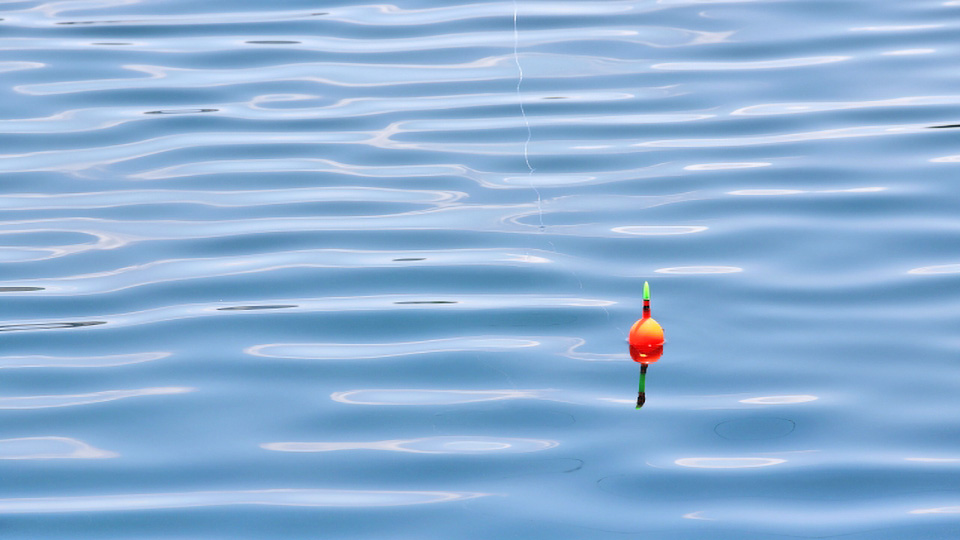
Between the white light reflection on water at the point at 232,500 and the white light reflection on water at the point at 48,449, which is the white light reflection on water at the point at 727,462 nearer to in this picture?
the white light reflection on water at the point at 232,500

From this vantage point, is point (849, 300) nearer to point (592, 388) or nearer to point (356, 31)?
point (592, 388)

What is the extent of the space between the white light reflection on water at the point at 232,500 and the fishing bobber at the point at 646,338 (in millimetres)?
704

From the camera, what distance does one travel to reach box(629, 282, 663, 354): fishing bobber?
2.98 meters

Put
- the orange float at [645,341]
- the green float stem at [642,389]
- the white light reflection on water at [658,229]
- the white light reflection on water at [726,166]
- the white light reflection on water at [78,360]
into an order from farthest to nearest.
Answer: the white light reflection on water at [726,166]
the white light reflection on water at [658,229]
the white light reflection on water at [78,360]
the orange float at [645,341]
the green float stem at [642,389]

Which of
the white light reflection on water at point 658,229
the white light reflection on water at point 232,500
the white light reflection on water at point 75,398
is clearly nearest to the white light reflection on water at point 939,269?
the white light reflection on water at point 658,229

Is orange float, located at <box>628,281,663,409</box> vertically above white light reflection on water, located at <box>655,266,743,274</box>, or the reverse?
white light reflection on water, located at <box>655,266,743,274</box>

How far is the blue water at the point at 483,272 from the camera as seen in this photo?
2.57 meters

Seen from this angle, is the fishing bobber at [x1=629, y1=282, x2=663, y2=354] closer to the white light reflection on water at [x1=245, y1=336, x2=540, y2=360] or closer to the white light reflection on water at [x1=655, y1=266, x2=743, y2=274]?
the white light reflection on water at [x1=245, y1=336, x2=540, y2=360]

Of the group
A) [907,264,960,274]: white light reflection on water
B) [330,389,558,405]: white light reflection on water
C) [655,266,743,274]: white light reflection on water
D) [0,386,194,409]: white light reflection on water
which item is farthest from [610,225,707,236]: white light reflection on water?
[0,386,194,409]: white light reflection on water

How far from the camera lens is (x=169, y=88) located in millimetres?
4961

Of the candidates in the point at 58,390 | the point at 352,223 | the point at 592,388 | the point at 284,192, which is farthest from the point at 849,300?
the point at 58,390

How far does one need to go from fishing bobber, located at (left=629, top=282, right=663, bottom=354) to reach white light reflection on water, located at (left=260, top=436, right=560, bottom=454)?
44 centimetres

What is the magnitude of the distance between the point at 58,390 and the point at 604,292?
161 centimetres

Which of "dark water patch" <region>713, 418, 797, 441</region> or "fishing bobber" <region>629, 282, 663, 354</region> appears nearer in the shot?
"dark water patch" <region>713, 418, 797, 441</region>
